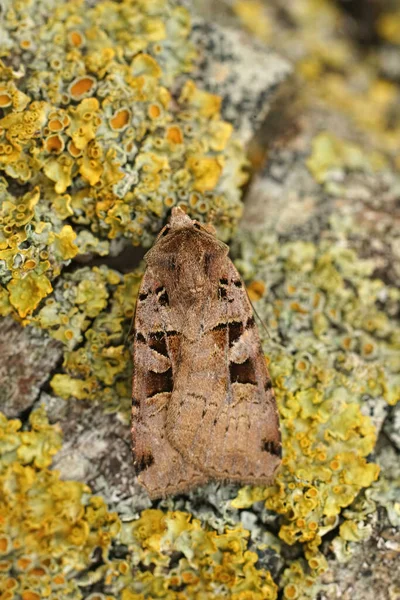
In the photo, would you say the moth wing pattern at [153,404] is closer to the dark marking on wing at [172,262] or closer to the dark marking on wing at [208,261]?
the dark marking on wing at [172,262]

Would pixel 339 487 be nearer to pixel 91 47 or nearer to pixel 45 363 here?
pixel 45 363

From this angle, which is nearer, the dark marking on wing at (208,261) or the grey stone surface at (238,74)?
the dark marking on wing at (208,261)

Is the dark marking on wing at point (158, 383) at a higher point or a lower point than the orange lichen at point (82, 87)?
lower

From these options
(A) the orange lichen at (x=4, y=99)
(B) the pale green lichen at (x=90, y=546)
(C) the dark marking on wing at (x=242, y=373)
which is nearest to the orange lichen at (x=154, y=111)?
(A) the orange lichen at (x=4, y=99)

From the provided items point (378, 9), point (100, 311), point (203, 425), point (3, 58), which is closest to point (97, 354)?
point (100, 311)

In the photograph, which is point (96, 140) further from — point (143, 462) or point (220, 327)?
point (143, 462)

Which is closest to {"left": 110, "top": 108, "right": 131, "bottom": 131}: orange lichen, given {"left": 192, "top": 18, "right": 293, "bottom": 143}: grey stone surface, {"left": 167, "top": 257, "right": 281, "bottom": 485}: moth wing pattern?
{"left": 192, "top": 18, "right": 293, "bottom": 143}: grey stone surface
